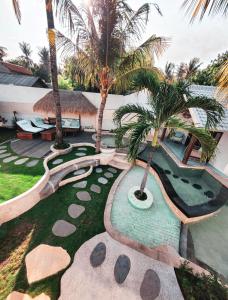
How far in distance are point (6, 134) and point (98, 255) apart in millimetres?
11797

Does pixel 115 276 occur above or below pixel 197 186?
below

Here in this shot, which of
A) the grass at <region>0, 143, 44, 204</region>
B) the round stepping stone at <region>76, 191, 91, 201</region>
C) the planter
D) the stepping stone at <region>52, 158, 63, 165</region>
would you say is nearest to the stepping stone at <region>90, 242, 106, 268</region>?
the round stepping stone at <region>76, 191, 91, 201</region>

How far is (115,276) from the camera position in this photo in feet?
12.2

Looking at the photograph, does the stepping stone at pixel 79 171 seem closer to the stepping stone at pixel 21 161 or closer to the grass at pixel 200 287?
the stepping stone at pixel 21 161

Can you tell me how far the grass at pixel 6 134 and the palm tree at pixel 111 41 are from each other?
7.95 m

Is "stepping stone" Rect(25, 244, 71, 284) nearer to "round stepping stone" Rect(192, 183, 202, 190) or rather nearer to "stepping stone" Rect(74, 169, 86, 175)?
"stepping stone" Rect(74, 169, 86, 175)

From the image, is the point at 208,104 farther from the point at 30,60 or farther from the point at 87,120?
the point at 30,60

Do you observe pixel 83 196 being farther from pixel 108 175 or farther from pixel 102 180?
pixel 108 175

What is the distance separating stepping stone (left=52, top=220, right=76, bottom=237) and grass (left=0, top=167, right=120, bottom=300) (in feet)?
0.42

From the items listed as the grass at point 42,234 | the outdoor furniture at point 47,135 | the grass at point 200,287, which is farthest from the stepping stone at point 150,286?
the outdoor furniture at point 47,135

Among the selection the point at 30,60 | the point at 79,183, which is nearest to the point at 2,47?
the point at 30,60

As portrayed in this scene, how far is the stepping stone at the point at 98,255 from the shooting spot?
3.95 meters

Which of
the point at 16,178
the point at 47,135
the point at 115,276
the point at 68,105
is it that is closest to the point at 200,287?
the point at 115,276

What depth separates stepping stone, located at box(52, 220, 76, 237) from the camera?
4.62 metres
